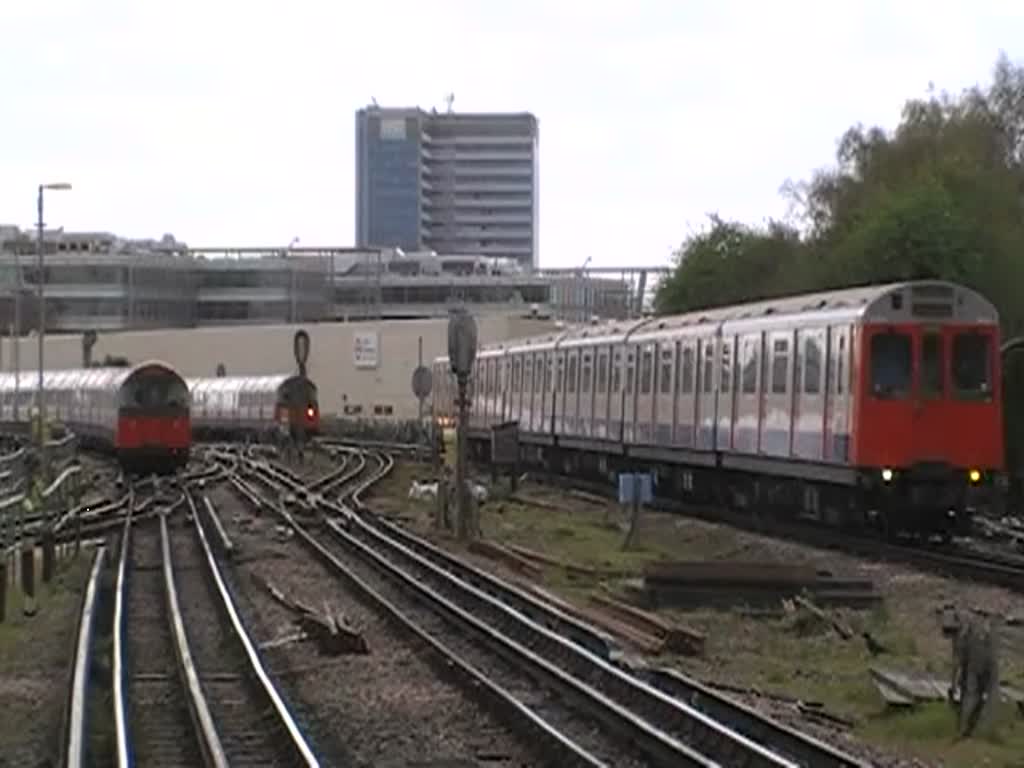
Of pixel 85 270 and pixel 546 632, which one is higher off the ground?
pixel 85 270

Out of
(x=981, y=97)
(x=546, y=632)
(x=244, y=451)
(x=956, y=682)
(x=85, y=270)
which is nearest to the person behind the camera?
(x=956, y=682)

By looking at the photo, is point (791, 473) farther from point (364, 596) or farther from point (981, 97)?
point (981, 97)

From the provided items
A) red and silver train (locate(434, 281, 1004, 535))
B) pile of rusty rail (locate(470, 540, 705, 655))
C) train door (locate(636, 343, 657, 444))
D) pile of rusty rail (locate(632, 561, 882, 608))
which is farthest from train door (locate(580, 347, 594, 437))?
pile of rusty rail (locate(632, 561, 882, 608))

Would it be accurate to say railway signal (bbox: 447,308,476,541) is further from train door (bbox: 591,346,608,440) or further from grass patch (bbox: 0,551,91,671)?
train door (bbox: 591,346,608,440)

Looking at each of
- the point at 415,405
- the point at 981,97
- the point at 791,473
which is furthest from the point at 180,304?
the point at 791,473

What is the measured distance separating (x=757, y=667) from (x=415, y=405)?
269 feet

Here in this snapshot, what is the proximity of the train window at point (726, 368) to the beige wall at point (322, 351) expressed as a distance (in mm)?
56764

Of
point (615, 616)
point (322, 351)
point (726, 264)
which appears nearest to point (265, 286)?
point (322, 351)

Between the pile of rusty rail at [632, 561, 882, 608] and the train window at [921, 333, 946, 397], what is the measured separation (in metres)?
6.34

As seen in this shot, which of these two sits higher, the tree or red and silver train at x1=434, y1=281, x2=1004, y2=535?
the tree

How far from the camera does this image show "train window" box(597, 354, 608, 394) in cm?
4244

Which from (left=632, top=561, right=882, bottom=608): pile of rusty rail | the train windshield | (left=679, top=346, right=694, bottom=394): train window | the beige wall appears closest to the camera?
(left=632, top=561, right=882, bottom=608): pile of rusty rail

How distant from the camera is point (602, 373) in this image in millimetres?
42750

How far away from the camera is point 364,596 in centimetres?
2283
